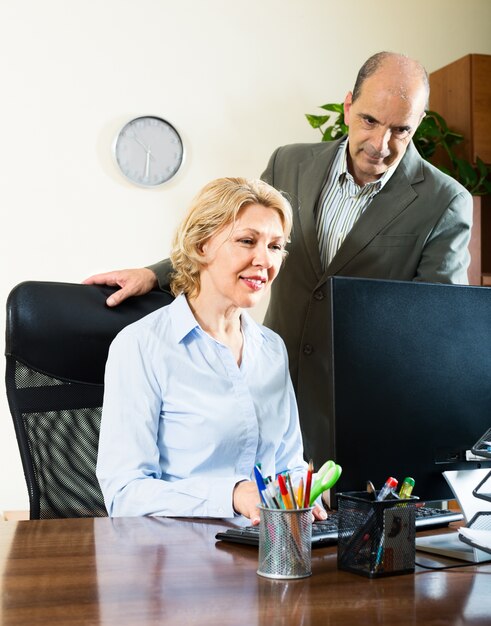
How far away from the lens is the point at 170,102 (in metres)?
4.07

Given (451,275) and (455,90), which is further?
(455,90)

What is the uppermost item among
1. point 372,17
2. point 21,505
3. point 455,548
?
point 372,17

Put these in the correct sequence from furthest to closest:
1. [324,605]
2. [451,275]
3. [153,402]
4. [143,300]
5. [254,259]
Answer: [451,275]
[143,300]
[254,259]
[153,402]
[324,605]

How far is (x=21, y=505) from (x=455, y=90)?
284 cm

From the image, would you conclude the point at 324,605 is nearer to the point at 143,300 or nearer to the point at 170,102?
the point at 143,300

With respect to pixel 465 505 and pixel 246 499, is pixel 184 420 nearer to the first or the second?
pixel 246 499

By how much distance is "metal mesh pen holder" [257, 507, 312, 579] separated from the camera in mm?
1070

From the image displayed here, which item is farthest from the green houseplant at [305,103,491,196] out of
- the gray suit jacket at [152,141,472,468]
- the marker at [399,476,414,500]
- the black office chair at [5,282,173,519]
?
the marker at [399,476,414,500]

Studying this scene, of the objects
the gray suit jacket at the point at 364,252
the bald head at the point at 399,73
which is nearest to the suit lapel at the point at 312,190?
the gray suit jacket at the point at 364,252

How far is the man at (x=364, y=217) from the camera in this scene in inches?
84.2

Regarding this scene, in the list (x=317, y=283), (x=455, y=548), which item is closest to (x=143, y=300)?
(x=317, y=283)

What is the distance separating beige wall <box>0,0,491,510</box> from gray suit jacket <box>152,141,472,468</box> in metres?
1.78

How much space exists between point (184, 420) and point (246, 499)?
277 millimetres

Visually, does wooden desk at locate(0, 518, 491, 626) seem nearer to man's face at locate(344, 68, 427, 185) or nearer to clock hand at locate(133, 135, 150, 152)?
man's face at locate(344, 68, 427, 185)
